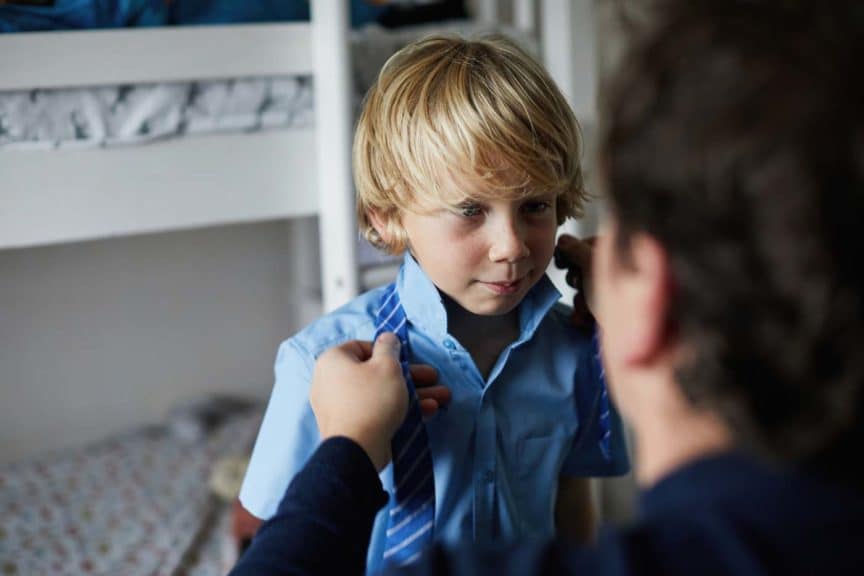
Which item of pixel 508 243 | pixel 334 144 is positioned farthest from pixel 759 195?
pixel 334 144

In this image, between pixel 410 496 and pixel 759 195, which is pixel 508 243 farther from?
pixel 759 195

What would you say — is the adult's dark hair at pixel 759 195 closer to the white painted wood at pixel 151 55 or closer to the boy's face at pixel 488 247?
the boy's face at pixel 488 247

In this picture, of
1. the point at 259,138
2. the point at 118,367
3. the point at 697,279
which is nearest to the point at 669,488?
the point at 697,279

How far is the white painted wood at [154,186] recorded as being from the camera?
1.50 meters

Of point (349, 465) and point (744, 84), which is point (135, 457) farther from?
point (744, 84)

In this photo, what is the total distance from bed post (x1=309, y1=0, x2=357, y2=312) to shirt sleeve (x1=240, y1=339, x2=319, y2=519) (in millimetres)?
697

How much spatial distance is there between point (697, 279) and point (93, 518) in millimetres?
1712

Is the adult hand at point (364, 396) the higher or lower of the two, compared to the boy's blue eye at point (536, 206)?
lower

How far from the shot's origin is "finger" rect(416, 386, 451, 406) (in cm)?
93

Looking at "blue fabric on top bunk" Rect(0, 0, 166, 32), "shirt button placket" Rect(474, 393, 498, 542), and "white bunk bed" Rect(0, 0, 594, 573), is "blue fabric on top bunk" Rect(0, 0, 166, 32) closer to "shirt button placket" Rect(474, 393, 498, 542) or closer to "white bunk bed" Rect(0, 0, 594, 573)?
"white bunk bed" Rect(0, 0, 594, 573)

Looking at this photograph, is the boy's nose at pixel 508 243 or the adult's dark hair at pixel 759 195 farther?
the boy's nose at pixel 508 243

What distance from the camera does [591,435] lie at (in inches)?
43.7

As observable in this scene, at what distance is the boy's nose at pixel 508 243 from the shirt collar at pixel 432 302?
80 mm

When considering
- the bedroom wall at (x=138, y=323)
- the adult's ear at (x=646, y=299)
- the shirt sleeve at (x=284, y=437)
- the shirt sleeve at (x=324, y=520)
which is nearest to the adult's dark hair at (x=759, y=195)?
the adult's ear at (x=646, y=299)
